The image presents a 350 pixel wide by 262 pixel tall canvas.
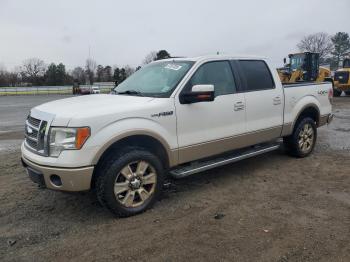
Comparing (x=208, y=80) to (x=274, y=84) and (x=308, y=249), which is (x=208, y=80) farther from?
(x=308, y=249)

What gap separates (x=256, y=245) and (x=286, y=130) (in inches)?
126

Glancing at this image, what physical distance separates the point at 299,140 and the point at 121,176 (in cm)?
388

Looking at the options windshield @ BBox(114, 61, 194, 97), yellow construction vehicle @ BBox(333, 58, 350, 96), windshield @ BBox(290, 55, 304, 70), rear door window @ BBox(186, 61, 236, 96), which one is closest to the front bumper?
windshield @ BBox(114, 61, 194, 97)

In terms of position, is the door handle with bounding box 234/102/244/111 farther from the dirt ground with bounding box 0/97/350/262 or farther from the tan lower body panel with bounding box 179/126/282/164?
the dirt ground with bounding box 0/97/350/262

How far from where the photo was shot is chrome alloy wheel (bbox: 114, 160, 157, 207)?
4059mm

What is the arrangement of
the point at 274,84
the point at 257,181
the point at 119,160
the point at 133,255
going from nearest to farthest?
the point at 133,255 → the point at 119,160 → the point at 257,181 → the point at 274,84

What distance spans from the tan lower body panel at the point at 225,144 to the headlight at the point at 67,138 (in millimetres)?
1353

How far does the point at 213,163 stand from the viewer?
493 cm

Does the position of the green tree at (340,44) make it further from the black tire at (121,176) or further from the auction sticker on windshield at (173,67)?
the black tire at (121,176)

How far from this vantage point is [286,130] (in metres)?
6.22

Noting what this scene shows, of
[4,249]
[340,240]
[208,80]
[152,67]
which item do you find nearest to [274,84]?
[208,80]

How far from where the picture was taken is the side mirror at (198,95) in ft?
14.5

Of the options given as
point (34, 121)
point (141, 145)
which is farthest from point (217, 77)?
point (34, 121)

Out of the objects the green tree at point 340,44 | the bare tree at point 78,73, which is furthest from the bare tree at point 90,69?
the green tree at point 340,44
